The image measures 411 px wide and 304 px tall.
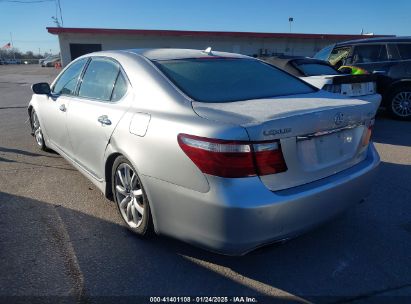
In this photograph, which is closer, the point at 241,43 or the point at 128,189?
the point at 128,189

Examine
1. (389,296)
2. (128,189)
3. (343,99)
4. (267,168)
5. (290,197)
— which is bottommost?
(389,296)

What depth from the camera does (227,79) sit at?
3.06 metres

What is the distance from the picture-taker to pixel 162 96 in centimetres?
266

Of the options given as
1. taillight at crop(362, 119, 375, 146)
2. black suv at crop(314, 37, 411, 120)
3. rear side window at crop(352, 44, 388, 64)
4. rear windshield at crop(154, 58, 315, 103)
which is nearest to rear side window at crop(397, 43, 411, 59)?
black suv at crop(314, 37, 411, 120)

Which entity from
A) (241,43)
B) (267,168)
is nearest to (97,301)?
(267,168)

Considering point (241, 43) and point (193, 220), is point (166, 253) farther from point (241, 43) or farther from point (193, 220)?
point (241, 43)

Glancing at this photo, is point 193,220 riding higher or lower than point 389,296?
higher

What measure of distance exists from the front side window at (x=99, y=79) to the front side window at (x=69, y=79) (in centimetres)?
23

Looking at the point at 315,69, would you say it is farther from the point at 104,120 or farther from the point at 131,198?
the point at 131,198

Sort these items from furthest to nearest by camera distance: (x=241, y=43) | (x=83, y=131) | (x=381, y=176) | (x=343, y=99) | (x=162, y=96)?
(x=241, y=43) < (x=381, y=176) < (x=83, y=131) < (x=343, y=99) < (x=162, y=96)

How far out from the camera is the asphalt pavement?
2367 mm

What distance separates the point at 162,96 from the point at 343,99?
1.43 metres

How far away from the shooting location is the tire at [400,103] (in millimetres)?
7816

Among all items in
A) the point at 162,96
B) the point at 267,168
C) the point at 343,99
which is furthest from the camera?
the point at 343,99
